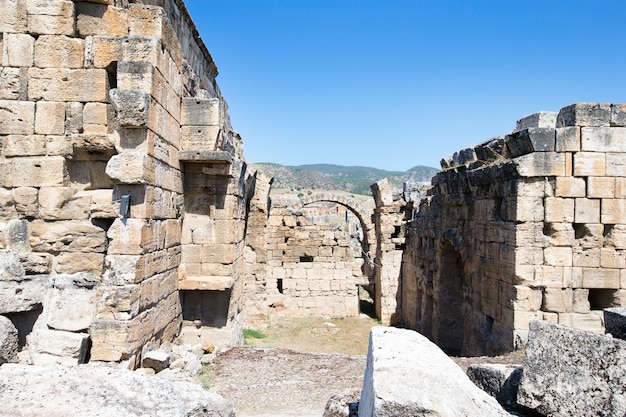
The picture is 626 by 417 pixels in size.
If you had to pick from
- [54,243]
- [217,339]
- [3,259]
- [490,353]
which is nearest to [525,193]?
[490,353]

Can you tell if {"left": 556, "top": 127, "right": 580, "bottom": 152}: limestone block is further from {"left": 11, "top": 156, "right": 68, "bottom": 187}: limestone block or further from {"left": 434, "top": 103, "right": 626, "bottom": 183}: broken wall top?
{"left": 11, "top": 156, "right": 68, "bottom": 187}: limestone block

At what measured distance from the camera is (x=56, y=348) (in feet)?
15.5

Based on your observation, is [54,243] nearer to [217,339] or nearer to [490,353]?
[217,339]

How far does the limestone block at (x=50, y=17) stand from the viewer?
208 inches

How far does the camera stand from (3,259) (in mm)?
4934

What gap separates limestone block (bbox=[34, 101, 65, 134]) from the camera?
208 inches

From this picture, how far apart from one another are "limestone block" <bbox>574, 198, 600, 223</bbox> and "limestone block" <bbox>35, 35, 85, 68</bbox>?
7.18m

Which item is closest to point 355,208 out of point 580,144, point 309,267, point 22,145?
point 309,267

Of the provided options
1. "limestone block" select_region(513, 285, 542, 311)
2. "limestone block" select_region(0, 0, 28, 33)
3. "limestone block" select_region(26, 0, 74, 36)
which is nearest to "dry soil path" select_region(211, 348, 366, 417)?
"limestone block" select_region(513, 285, 542, 311)

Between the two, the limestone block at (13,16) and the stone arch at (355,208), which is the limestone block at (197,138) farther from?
the stone arch at (355,208)

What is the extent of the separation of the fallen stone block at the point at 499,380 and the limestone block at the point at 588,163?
455 centimetres

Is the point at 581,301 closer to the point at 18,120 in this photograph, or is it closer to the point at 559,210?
the point at 559,210

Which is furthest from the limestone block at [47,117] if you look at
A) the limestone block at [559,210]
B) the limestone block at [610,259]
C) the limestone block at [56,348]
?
the limestone block at [610,259]

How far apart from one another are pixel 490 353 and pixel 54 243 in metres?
6.66
